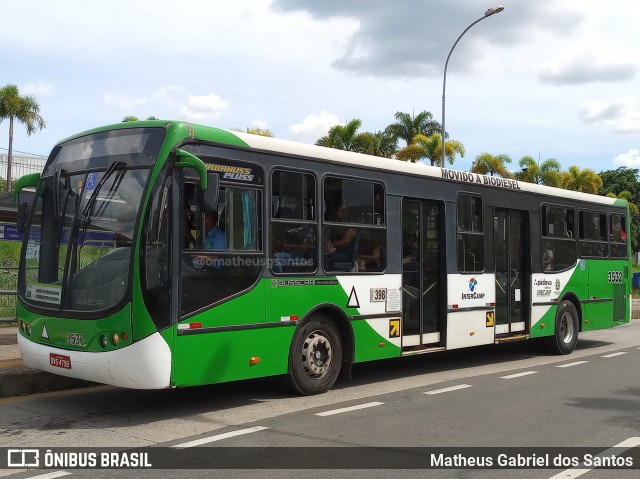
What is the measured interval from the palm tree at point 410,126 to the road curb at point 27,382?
115 ft

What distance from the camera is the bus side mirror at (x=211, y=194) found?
711 centimetres

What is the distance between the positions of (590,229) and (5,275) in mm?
11362

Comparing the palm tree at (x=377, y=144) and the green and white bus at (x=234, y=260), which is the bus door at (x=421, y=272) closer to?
the green and white bus at (x=234, y=260)

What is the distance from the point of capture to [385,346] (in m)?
9.55

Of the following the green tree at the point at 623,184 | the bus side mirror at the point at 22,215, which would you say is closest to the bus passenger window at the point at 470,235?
the bus side mirror at the point at 22,215

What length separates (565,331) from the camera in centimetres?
1351

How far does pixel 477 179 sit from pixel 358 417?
528 cm

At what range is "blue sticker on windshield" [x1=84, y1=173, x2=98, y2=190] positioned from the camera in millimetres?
7531

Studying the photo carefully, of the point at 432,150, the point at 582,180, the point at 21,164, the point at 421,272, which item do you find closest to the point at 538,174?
the point at 582,180

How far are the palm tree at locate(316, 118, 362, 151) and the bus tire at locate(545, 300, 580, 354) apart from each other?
2435 cm

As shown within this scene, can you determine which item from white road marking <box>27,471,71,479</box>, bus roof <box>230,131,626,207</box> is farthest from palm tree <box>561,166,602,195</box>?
white road marking <box>27,471,71,479</box>

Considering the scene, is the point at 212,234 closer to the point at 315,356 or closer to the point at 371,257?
the point at 315,356

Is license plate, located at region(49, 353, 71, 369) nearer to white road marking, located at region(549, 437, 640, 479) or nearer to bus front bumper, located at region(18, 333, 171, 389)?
bus front bumper, located at region(18, 333, 171, 389)

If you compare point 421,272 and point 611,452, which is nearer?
point 611,452
